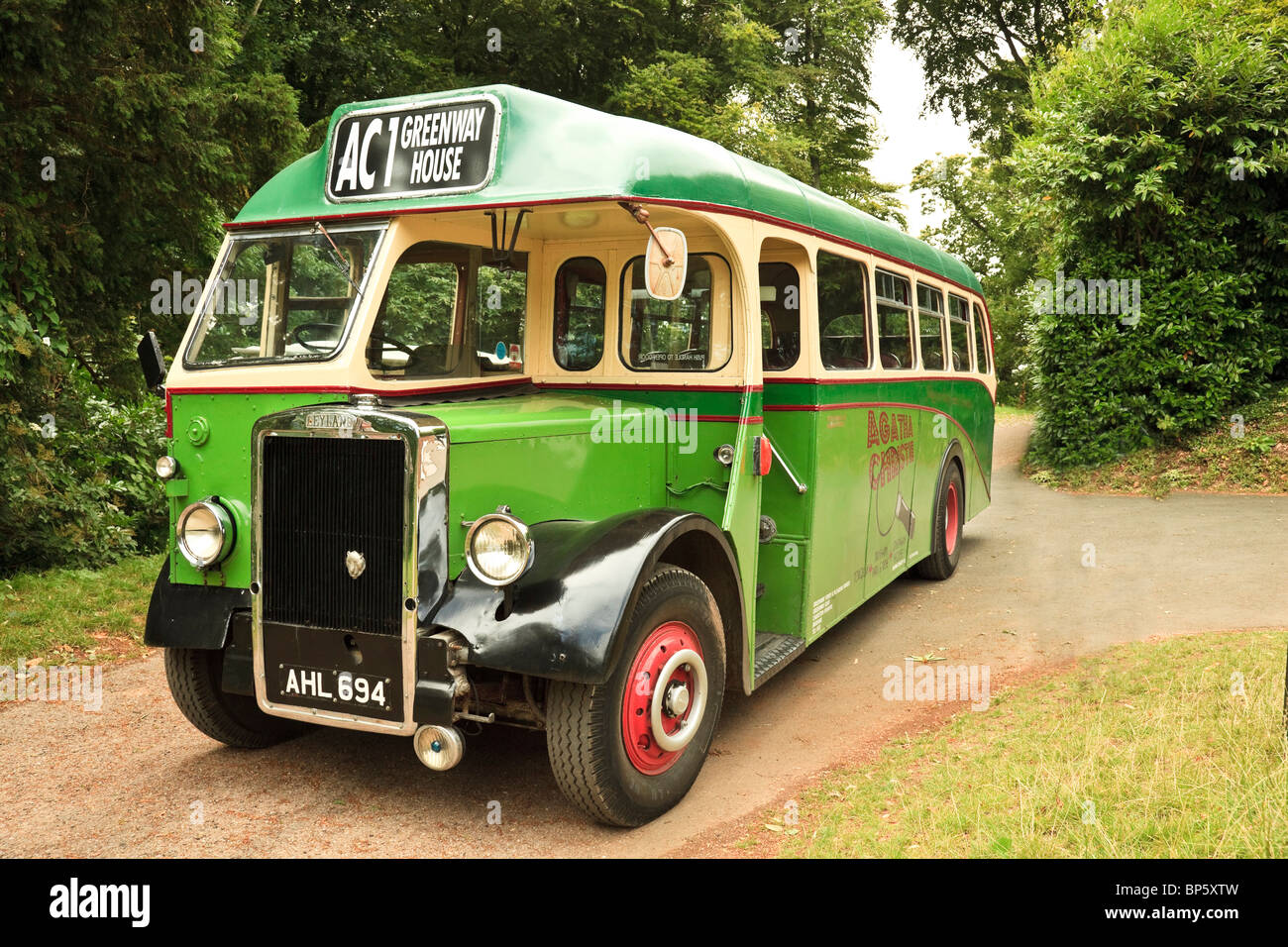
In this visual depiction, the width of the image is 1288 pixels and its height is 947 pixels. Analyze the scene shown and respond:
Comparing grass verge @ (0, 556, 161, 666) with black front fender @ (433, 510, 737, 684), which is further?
grass verge @ (0, 556, 161, 666)

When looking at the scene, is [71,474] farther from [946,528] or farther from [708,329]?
[946,528]

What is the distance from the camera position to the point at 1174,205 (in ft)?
41.8

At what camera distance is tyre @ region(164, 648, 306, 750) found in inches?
188

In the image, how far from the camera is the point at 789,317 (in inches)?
228

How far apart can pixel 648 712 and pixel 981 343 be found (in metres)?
7.39

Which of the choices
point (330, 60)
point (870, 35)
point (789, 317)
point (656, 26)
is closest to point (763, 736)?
point (789, 317)

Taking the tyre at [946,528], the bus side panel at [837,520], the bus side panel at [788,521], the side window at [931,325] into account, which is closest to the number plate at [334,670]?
the bus side panel at [788,521]

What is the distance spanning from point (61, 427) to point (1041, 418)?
12418 millimetres

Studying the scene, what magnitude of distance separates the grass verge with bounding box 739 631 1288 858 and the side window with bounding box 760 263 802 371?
216cm

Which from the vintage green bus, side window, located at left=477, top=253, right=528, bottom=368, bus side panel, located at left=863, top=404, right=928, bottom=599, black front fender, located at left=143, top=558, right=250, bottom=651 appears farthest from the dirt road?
Answer: side window, located at left=477, top=253, right=528, bottom=368

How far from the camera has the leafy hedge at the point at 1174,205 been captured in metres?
12.7

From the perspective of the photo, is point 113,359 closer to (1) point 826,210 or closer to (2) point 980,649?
(1) point 826,210

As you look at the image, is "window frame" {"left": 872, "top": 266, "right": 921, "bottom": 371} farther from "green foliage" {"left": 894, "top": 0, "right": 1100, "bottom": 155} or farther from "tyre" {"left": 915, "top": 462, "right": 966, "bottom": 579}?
"green foliage" {"left": 894, "top": 0, "right": 1100, "bottom": 155}

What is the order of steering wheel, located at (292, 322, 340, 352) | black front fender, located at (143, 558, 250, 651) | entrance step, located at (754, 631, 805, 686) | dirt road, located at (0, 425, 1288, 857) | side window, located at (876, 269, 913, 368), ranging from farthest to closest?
side window, located at (876, 269, 913, 368) < entrance step, located at (754, 631, 805, 686) < steering wheel, located at (292, 322, 340, 352) < black front fender, located at (143, 558, 250, 651) < dirt road, located at (0, 425, 1288, 857)
